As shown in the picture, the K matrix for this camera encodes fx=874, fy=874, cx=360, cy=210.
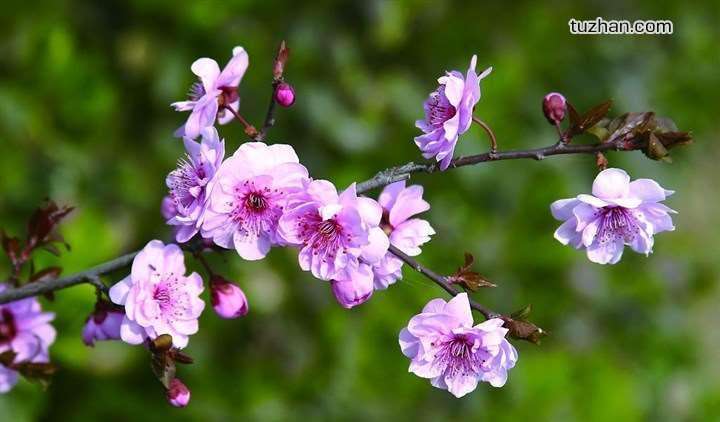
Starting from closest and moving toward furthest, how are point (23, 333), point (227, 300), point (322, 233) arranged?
point (322, 233) < point (227, 300) < point (23, 333)

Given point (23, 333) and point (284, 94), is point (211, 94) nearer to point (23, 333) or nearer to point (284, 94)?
point (284, 94)

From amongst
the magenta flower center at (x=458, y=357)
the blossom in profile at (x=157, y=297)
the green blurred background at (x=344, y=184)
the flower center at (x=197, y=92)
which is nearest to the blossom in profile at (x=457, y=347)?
the magenta flower center at (x=458, y=357)

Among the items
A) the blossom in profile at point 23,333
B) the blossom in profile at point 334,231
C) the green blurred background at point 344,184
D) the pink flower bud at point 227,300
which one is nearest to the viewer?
the blossom in profile at point 334,231

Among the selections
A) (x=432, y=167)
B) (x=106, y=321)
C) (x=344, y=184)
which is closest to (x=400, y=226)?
(x=432, y=167)

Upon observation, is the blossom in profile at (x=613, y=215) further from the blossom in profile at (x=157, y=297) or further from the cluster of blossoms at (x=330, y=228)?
the blossom in profile at (x=157, y=297)

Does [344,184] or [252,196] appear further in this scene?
[344,184]

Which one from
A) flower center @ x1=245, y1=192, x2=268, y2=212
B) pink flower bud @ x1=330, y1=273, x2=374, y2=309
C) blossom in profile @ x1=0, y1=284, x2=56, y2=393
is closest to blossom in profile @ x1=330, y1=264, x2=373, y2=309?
pink flower bud @ x1=330, y1=273, x2=374, y2=309

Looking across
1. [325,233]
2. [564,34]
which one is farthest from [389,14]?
[325,233]

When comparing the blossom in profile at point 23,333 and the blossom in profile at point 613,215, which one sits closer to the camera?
the blossom in profile at point 613,215

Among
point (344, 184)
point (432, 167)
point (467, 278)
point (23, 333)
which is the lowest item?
point (344, 184)
